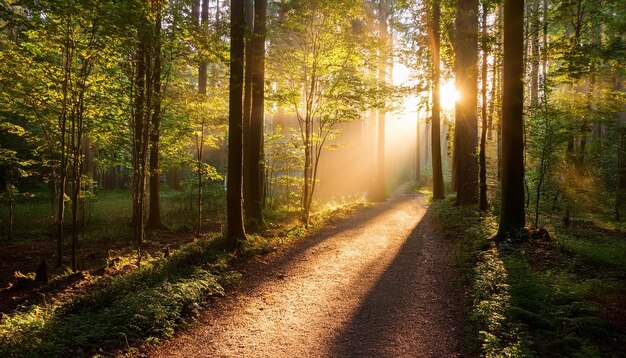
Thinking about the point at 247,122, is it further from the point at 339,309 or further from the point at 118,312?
the point at 118,312

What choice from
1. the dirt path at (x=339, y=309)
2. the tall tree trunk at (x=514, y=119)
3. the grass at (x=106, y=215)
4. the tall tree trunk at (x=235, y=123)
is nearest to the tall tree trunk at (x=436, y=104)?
the dirt path at (x=339, y=309)

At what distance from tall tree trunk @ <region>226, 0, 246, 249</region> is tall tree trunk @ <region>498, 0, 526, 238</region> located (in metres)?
6.40

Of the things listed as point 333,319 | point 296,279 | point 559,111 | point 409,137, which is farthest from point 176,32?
point 409,137

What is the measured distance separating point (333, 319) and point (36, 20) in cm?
786

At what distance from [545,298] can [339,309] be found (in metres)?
3.07

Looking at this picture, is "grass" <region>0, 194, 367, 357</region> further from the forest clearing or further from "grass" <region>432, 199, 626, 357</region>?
"grass" <region>432, 199, 626, 357</region>

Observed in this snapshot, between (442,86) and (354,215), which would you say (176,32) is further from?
(442,86)

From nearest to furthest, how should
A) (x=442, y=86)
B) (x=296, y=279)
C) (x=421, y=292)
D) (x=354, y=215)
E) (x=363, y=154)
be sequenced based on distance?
(x=421, y=292) < (x=296, y=279) < (x=354, y=215) < (x=442, y=86) < (x=363, y=154)

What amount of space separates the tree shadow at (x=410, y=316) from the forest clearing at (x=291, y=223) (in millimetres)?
34

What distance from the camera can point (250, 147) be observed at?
11.6 meters

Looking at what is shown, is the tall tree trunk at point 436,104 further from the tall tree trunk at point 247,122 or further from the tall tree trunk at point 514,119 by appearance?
the tall tree trunk at point 247,122

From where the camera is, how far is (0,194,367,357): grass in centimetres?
412

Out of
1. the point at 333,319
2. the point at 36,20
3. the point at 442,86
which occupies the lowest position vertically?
the point at 333,319

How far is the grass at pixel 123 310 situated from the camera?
162 inches
